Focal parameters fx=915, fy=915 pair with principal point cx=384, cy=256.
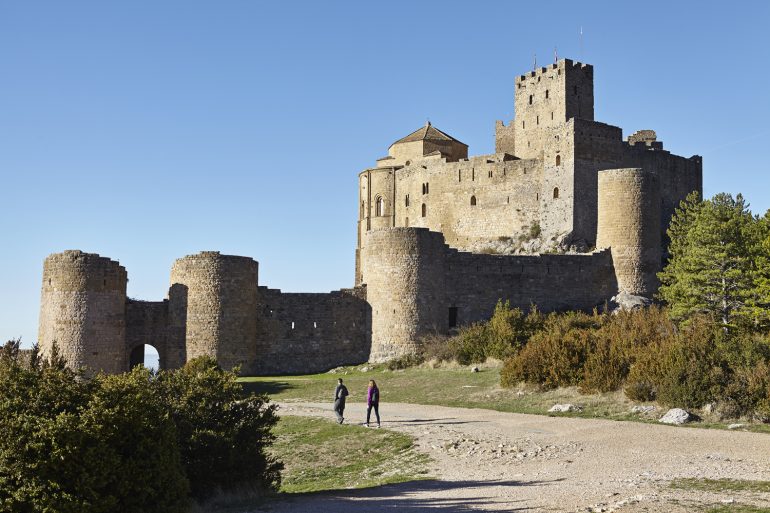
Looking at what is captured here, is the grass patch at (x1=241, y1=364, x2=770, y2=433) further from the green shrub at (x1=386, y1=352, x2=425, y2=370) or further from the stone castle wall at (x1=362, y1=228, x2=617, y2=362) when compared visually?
the stone castle wall at (x1=362, y1=228, x2=617, y2=362)

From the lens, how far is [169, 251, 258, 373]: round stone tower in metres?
35.1

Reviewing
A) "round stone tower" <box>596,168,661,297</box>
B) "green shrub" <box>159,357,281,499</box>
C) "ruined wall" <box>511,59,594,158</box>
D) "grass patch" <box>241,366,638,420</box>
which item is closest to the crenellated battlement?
"ruined wall" <box>511,59,594,158</box>

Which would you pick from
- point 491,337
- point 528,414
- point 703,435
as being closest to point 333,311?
point 491,337

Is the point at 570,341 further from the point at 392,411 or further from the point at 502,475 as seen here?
the point at 502,475

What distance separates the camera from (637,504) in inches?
495

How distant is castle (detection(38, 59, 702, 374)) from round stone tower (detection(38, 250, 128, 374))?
5 cm

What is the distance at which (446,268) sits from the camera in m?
38.3

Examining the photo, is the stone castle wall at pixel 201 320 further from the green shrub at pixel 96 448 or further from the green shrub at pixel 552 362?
the green shrub at pixel 96 448

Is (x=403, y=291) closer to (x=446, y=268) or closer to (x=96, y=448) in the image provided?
(x=446, y=268)

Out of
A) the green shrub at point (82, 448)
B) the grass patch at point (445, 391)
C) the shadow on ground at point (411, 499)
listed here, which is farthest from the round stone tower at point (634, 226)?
the green shrub at point (82, 448)

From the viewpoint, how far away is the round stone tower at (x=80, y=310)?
33250mm

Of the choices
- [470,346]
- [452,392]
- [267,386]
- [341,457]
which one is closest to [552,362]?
[452,392]

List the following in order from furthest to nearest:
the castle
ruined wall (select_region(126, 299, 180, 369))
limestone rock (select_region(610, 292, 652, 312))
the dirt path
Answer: limestone rock (select_region(610, 292, 652, 312)) → ruined wall (select_region(126, 299, 180, 369)) → the castle → the dirt path

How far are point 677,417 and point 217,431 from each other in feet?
33.9
